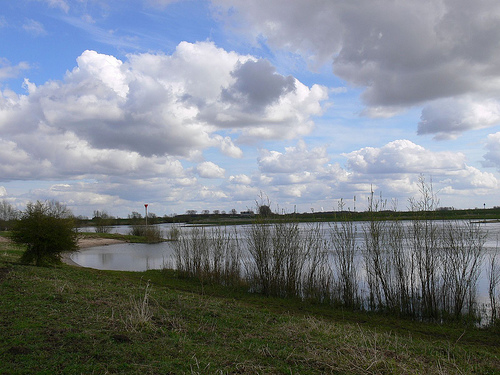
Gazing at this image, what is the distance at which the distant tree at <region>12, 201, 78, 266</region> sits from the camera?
610 inches

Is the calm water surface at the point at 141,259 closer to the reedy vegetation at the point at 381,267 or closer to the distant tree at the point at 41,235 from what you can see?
the reedy vegetation at the point at 381,267

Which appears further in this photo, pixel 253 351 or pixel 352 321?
pixel 352 321

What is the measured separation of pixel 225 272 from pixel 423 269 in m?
8.08

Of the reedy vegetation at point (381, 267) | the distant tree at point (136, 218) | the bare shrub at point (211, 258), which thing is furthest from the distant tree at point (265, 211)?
the distant tree at point (136, 218)

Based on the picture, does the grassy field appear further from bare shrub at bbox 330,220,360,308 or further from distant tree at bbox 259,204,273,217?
distant tree at bbox 259,204,273,217

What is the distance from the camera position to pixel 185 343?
5973 mm

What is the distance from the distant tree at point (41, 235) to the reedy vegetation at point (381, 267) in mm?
6046

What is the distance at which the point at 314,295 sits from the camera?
1382cm

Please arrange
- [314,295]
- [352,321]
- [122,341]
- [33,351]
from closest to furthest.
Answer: [33,351], [122,341], [352,321], [314,295]

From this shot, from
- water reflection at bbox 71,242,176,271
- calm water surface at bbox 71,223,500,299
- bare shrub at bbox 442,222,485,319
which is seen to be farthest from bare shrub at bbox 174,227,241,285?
bare shrub at bbox 442,222,485,319

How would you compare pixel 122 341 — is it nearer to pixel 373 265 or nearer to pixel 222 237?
pixel 373 265

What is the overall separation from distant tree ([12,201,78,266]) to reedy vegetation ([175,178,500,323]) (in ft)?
19.8

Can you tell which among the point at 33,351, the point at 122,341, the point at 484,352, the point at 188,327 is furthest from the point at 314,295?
the point at 33,351

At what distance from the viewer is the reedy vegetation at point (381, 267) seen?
37.1ft
